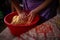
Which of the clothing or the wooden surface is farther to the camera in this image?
the clothing

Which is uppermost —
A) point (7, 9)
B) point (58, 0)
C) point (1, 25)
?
point (7, 9)

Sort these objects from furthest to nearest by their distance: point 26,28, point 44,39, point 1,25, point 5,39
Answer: point 1,25, point 26,28, point 5,39, point 44,39

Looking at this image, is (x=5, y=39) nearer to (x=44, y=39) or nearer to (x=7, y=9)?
(x=44, y=39)

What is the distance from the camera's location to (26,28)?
2.65 ft

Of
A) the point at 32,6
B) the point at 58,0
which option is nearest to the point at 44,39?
the point at 32,6

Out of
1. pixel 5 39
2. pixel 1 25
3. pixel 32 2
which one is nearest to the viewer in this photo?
pixel 5 39

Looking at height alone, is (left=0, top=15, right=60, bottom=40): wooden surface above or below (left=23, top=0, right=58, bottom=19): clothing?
below

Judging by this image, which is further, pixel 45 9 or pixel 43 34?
pixel 45 9

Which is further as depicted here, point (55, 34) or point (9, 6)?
point (9, 6)

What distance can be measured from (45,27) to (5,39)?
0.71 ft

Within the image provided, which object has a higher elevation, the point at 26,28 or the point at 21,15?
the point at 21,15

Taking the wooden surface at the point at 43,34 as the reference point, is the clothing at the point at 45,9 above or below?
above

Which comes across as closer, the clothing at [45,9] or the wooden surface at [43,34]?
the wooden surface at [43,34]

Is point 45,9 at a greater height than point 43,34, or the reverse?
point 45,9
